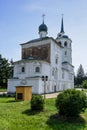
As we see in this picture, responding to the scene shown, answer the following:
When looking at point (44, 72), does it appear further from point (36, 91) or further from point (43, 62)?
point (36, 91)

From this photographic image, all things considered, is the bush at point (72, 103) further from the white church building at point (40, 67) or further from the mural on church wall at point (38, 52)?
the mural on church wall at point (38, 52)

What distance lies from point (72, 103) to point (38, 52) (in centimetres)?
3783

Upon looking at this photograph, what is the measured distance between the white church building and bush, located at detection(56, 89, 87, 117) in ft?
92.7

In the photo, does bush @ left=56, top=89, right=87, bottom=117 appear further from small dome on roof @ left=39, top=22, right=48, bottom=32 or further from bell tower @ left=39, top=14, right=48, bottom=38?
small dome on roof @ left=39, top=22, right=48, bottom=32

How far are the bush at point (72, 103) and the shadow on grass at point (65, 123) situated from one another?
17.5 inches

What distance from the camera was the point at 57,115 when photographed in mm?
16141

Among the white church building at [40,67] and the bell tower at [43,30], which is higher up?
the bell tower at [43,30]

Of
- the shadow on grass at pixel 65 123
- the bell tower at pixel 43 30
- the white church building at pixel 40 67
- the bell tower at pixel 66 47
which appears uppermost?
the bell tower at pixel 43 30

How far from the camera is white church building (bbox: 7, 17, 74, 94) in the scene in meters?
46.3

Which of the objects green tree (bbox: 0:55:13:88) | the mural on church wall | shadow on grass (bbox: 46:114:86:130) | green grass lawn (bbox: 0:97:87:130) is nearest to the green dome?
the mural on church wall

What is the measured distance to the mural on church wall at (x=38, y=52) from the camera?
50.3m

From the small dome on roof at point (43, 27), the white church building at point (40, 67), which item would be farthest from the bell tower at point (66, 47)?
the small dome on roof at point (43, 27)

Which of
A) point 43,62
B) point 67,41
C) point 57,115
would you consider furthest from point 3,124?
point 67,41

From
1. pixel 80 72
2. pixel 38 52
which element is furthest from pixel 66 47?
pixel 80 72
